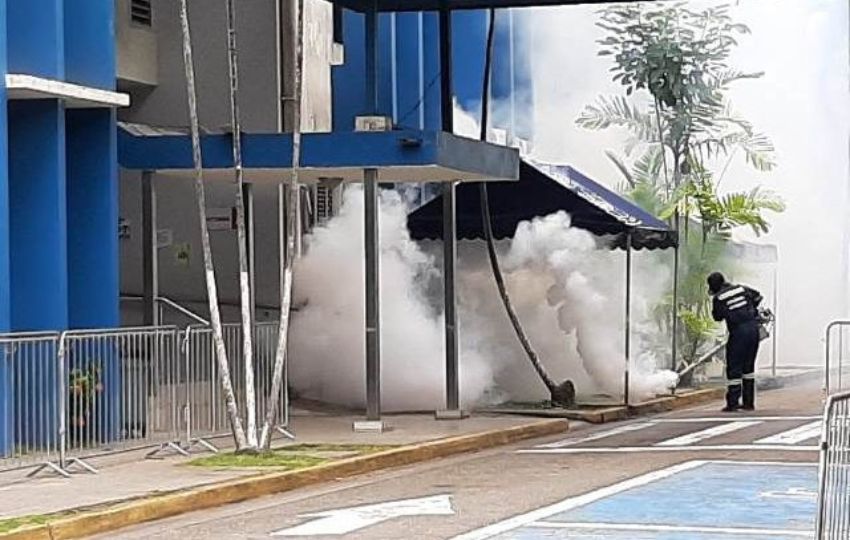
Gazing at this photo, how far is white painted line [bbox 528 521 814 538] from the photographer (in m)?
12.3

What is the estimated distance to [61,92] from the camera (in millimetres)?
17156

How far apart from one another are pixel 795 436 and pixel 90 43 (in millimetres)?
8982

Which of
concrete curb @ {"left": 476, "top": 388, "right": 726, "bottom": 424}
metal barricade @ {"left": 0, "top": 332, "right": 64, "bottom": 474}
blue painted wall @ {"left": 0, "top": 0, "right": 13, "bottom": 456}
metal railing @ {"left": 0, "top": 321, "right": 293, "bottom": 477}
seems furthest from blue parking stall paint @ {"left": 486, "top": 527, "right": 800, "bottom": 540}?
concrete curb @ {"left": 476, "top": 388, "right": 726, "bottom": 424}

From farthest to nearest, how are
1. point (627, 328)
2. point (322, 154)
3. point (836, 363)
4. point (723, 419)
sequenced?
1. point (836, 363)
2. point (627, 328)
3. point (723, 419)
4. point (322, 154)

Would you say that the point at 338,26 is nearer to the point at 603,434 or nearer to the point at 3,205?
the point at 603,434

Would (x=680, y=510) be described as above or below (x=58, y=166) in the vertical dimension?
below

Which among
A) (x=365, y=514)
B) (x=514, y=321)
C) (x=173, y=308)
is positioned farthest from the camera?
(x=514, y=321)

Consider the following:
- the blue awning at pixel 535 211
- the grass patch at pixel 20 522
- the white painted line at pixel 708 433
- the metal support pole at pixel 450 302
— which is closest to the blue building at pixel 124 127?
the metal support pole at pixel 450 302

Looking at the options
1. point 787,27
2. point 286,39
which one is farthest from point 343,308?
point 787,27

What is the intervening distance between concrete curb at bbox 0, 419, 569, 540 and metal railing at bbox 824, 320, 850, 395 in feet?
22.4

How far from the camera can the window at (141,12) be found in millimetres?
24578

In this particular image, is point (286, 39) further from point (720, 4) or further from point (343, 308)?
point (720, 4)

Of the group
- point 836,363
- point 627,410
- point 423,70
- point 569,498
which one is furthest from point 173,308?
point 836,363

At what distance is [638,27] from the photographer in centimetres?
3044
